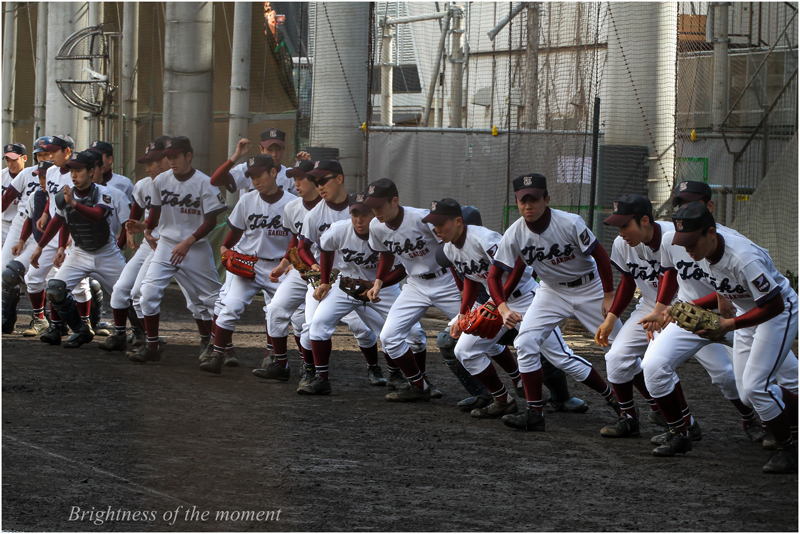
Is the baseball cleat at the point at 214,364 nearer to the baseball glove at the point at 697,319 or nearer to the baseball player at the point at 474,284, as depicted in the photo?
the baseball player at the point at 474,284

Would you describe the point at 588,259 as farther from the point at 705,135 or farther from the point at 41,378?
the point at 705,135

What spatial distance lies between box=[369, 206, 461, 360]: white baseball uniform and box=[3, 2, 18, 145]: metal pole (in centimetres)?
2407

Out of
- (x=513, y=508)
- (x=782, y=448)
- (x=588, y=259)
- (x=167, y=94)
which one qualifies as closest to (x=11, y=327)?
(x=167, y=94)

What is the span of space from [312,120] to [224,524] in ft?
34.5

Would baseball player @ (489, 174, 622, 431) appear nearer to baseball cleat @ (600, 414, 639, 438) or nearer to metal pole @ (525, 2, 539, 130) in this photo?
baseball cleat @ (600, 414, 639, 438)

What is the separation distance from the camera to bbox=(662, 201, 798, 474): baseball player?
5.19m

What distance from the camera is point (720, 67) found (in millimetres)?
15094

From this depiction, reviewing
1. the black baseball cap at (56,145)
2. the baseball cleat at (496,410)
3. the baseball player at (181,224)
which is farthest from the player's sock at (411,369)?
the black baseball cap at (56,145)

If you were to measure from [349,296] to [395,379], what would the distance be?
92cm

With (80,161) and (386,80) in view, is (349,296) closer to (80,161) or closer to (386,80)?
(80,161)

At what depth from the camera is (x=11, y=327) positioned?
35.1ft

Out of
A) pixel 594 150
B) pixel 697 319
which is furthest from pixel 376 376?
pixel 594 150

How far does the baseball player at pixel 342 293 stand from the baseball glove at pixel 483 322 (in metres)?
1.13

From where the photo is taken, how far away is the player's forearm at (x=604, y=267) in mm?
6465
